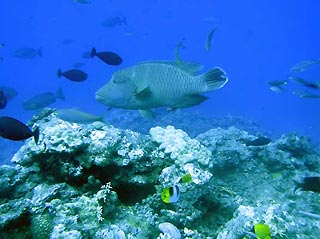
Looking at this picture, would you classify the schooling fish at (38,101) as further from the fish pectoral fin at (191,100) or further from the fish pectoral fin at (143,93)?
the fish pectoral fin at (191,100)

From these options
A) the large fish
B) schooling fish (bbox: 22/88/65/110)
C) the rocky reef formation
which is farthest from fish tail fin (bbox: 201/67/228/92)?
schooling fish (bbox: 22/88/65/110)

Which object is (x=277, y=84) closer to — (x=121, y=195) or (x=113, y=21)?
(x=121, y=195)

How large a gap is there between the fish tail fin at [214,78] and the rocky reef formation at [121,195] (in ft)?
3.56

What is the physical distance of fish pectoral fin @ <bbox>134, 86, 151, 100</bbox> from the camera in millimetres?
3553

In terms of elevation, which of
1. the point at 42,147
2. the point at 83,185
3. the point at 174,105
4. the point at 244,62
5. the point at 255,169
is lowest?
the point at 244,62

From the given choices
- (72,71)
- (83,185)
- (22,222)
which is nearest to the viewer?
(22,222)

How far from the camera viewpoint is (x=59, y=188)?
3326mm

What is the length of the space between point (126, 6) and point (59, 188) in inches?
→ 5973

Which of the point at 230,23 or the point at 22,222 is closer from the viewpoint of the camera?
the point at 22,222

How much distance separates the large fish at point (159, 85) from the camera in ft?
11.9

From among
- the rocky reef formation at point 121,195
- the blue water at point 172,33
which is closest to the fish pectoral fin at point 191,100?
the rocky reef formation at point 121,195

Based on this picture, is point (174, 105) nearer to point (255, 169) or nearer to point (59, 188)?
point (59, 188)

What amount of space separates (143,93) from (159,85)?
0.21 meters

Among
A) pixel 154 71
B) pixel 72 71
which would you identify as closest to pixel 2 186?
pixel 154 71
